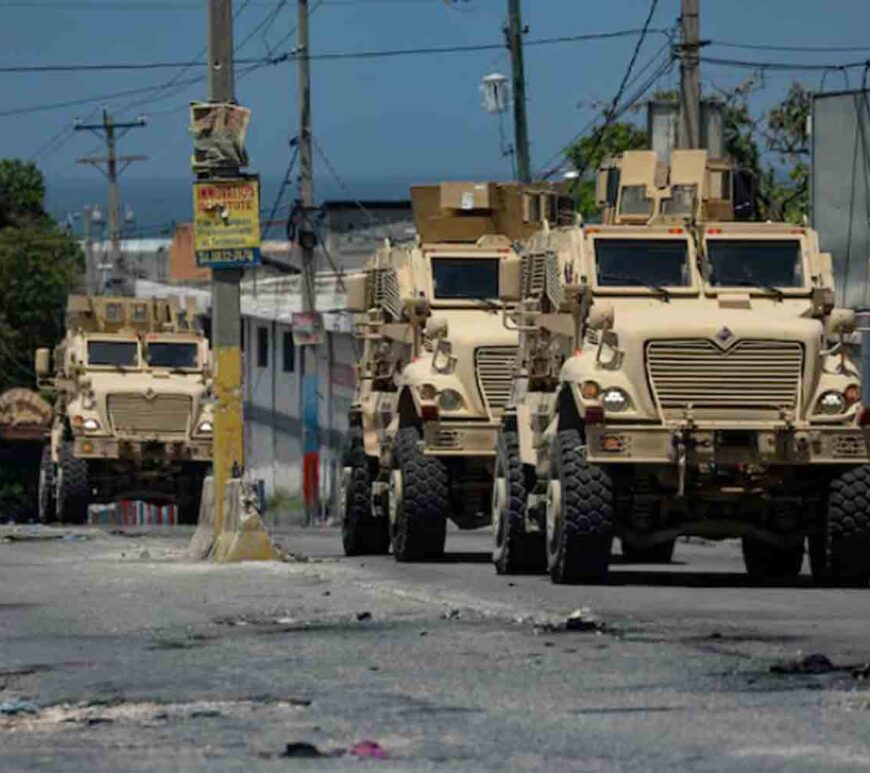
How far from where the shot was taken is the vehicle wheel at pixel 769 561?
2108 cm

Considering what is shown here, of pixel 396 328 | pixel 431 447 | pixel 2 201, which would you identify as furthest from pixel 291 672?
pixel 2 201

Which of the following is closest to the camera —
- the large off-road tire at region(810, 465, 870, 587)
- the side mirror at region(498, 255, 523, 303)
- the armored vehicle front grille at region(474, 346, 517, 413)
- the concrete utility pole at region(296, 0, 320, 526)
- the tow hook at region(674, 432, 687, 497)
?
the tow hook at region(674, 432, 687, 497)

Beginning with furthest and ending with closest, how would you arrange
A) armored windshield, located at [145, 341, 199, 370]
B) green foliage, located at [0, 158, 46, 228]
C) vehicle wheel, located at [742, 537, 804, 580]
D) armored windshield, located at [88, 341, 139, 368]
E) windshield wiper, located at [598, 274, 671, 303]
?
green foliage, located at [0, 158, 46, 228] → armored windshield, located at [145, 341, 199, 370] → armored windshield, located at [88, 341, 139, 368] → vehicle wheel, located at [742, 537, 804, 580] → windshield wiper, located at [598, 274, 671, 303]

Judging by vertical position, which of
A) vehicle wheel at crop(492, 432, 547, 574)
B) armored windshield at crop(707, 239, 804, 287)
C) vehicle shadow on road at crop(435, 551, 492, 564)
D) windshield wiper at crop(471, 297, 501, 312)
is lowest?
vehicle shadow on road at crop(435, 551, 492, 564)

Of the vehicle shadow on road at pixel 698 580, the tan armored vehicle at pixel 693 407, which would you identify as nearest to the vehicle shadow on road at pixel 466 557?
the vehicle shadow on road at pixel 698 580

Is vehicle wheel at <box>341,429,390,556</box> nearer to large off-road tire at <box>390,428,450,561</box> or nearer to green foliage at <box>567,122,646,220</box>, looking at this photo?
large off-road tire at <box>390,428,450,561</box>

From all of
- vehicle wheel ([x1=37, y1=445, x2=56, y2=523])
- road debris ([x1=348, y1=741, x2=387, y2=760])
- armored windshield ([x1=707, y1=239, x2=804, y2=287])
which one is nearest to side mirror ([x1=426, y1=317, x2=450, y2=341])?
armored windshield ([x1=707, y1=239, x2=804, y2=287])

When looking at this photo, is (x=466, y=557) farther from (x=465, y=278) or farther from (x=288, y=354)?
(x=288, y=354)

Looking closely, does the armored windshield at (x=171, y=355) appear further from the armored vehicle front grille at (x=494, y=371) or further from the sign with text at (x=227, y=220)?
the sign with text at (x=227, y=220)

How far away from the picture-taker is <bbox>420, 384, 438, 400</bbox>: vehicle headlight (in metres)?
23.1

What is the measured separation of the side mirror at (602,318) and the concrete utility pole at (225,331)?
14.1 feet

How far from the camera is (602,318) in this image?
18984mm

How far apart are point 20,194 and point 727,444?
63.6 m

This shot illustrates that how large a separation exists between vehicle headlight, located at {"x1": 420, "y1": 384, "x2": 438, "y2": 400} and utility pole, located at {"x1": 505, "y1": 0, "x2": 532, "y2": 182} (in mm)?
20534
